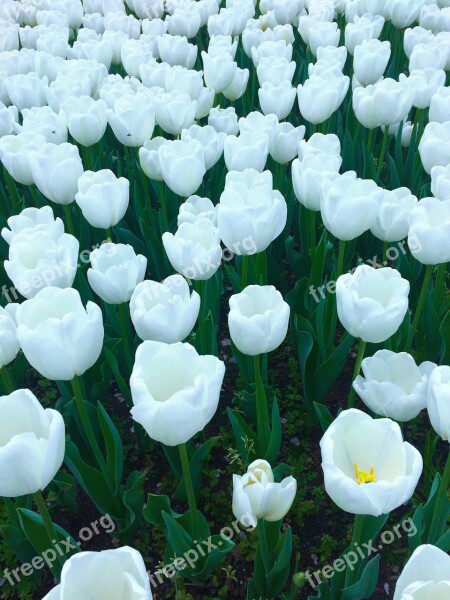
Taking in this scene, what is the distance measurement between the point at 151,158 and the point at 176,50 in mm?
1303

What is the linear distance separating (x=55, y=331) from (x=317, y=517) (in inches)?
43.5

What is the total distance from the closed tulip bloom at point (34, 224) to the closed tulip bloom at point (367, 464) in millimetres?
1137

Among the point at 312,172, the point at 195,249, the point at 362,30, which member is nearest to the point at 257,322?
the point at 195,249

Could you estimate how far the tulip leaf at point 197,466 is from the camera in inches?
71.7

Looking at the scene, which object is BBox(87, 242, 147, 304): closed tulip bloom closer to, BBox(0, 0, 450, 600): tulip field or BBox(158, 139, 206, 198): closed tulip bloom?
BBox(0, 0, 450, 600): tulip field

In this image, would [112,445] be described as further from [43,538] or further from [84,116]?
[84,116]

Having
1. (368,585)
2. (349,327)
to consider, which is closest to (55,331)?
(349,327)

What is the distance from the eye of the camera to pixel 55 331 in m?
1.43

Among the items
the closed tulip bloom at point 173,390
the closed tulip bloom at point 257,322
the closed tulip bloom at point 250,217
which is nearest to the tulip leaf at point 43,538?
the closed tulip bloom at point 173,390

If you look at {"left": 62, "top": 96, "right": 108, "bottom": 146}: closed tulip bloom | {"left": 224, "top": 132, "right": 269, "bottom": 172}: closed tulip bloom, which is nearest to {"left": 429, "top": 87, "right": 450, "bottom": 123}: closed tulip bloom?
{"left": 224, "top": 132, "right": 269, "bottom": 172}: closed tulip bloom

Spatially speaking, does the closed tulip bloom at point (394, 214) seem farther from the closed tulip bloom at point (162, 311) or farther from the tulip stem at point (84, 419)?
the tulip stem at point (84, 419)

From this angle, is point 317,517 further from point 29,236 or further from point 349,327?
point 29,236

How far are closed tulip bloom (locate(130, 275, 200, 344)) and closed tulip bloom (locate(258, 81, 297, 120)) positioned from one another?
1504mm

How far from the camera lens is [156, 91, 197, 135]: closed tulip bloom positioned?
8.92 ft
